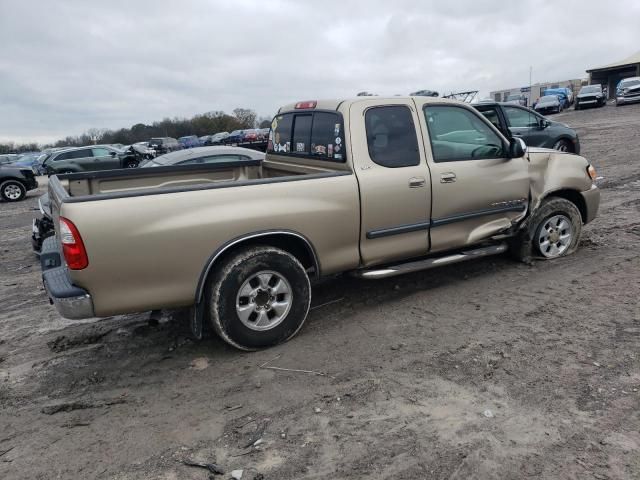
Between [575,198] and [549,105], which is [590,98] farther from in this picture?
[575,198]

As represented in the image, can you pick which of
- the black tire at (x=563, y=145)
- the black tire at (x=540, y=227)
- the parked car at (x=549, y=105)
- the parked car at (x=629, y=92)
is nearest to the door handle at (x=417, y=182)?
the black tire at (x=540, y=227)

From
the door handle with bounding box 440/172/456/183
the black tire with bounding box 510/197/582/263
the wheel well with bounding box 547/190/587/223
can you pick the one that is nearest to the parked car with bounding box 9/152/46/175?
the door handle with bounding box 440/172/456/183

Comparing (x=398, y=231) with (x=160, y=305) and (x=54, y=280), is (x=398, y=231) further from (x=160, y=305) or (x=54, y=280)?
(x=54, y=280)

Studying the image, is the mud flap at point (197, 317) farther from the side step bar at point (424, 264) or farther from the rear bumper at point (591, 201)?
the rear bumper at point (591, 201)

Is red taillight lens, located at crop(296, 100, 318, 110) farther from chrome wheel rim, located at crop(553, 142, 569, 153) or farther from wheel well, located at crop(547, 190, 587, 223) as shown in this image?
chrome wheel rim, located at crop(553, 142, 569, 153)

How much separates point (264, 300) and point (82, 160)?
1727 cm

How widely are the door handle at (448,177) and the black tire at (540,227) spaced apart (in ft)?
4.31

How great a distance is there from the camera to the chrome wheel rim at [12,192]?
15.9 metres

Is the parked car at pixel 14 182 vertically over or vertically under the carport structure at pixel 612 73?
under

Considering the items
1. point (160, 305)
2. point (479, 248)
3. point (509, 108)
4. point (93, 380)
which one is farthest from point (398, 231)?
point (509, 108)

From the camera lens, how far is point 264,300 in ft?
13.0

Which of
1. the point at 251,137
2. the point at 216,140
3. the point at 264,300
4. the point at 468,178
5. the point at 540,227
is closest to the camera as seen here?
the point at 264,300

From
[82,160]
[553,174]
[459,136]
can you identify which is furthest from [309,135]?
[82,160]

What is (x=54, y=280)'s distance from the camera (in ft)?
11.7
